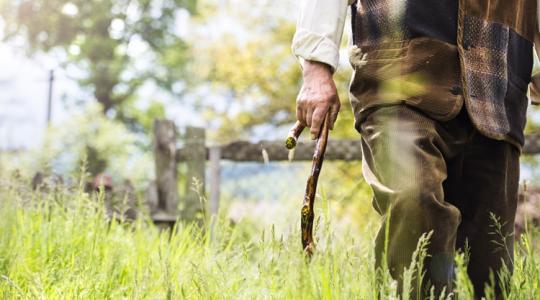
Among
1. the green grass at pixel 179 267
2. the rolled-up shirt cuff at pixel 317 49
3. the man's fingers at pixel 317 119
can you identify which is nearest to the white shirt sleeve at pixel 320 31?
the rolled-up shirt cuff at pixel 317 49

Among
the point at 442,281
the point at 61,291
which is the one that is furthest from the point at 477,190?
the point at 61,291

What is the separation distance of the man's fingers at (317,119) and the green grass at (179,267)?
0.79 feet

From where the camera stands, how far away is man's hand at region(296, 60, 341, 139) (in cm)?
196

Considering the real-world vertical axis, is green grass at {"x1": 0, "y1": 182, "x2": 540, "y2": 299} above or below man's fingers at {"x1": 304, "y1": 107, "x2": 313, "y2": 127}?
below

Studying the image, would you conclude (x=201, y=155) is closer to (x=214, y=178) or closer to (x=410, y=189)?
(x=214, y=178)

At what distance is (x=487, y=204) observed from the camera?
2221 millimetres

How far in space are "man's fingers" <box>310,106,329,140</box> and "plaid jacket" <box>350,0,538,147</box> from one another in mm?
144

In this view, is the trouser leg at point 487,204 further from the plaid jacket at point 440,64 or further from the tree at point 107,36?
the tree at point 107,36

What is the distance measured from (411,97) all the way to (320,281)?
560mm

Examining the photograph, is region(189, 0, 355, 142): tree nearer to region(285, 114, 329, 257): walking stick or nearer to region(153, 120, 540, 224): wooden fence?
region(153, 120, 540, 224): wooden fence

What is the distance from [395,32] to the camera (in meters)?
2.03

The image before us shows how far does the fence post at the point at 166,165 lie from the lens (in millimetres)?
6715

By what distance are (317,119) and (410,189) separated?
0.32m

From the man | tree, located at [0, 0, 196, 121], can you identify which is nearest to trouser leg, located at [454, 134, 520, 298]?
the man
